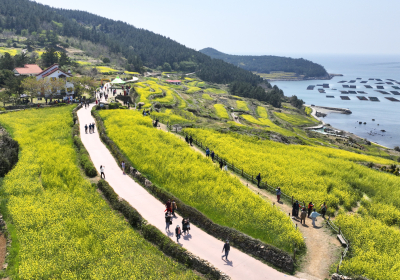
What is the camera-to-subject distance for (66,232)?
A: 19828mm

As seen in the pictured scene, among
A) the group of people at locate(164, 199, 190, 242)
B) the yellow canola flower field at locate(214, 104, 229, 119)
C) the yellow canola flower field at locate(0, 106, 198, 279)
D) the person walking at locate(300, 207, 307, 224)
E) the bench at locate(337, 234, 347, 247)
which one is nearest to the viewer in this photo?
the yellow canola flower field at locate(0, 106, 198, 279)

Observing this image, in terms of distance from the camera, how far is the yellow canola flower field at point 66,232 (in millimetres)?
16500

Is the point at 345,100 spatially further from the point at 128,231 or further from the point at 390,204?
the point at 128,231

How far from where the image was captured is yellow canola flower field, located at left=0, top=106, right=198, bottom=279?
54.1ft

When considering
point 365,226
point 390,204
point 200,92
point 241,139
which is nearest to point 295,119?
point 200,92

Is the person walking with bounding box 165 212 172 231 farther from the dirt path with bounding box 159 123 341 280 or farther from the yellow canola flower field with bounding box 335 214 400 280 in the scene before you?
the yellow canola flower field with bounding box 335 214 400 280

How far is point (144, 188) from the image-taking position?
27.0 metres

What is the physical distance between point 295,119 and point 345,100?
101626 mm

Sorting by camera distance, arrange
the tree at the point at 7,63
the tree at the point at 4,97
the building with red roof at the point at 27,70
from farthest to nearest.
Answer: the tree at the point at 7,63 → the building with red roof at the point at 27,70 → the tree at the point at 4,97

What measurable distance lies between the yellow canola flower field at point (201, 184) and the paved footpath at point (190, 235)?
2422mm

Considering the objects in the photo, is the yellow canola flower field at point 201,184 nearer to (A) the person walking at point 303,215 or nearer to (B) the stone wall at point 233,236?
(A) the person walking at point 303,215

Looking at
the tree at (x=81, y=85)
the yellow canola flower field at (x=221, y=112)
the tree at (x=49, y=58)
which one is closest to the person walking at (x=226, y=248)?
the yellow canola flower field at (x=221, y=112)

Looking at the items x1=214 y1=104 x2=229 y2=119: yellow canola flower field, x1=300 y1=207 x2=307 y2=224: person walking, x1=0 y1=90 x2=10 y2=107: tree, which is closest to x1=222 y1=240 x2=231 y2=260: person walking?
x1=300 y1=207 x2=307 y2=224: person walking

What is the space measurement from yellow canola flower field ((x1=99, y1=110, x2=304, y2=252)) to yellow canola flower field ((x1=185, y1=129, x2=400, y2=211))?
476 centimetres
